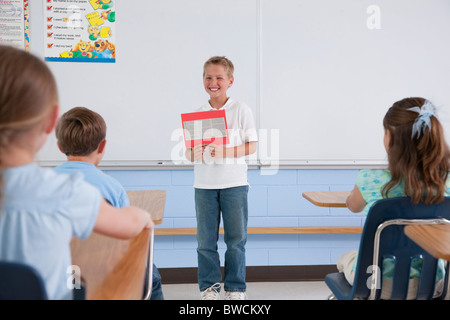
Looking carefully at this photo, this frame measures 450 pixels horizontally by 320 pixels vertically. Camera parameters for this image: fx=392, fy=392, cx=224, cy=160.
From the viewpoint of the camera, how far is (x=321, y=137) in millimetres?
2912

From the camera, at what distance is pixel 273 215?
296cm

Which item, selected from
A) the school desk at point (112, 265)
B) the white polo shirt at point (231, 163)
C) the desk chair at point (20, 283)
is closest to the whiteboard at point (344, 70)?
the white polo shirt at point (231, 163)

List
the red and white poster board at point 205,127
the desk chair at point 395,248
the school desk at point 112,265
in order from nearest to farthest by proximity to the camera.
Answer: the school desk at point 112,265 < the desk chair at point 395,248 < the red and white poster board at point 205,127

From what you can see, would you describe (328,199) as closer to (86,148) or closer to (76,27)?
(86,148)

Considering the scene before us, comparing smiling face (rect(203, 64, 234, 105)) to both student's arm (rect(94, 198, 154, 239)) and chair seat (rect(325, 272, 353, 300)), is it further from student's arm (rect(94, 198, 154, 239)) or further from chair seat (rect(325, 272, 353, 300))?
student's arm (rect(94, 198, 154, 239))

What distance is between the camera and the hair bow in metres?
1.37

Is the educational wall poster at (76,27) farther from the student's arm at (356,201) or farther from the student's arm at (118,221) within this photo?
the student's arm at (118,221)

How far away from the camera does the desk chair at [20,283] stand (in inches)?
26.3

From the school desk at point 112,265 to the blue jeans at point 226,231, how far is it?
3.58 feet

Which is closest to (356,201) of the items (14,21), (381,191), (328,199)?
(381,191)

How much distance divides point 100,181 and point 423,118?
3.80 ft

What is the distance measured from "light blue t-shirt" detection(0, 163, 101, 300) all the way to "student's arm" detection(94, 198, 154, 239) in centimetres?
5
